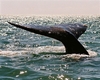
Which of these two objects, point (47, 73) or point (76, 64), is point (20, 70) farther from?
point (76, 64)

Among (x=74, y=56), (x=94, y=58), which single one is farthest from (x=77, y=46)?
(x=94, y=58)

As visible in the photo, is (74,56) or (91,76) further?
(74,56)

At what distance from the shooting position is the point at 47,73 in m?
10.2

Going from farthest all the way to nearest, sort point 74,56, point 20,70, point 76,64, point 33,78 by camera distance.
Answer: point 74,56 < point 76,64 < point 20,70 < point 33,78

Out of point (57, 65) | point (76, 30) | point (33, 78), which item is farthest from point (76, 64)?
point (33, 78)

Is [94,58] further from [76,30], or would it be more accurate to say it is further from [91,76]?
[91,76]

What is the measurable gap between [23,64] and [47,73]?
1655 millimetres

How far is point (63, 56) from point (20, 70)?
2.74 m

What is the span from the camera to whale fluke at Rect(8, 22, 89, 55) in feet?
35.9

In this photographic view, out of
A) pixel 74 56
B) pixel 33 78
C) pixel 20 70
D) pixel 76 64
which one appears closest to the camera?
pixel 33 78

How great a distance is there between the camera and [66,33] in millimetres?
11336

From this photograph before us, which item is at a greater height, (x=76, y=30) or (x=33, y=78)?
(x=76, y=30)

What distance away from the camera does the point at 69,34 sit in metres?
11.3

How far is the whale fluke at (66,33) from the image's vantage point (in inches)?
431
